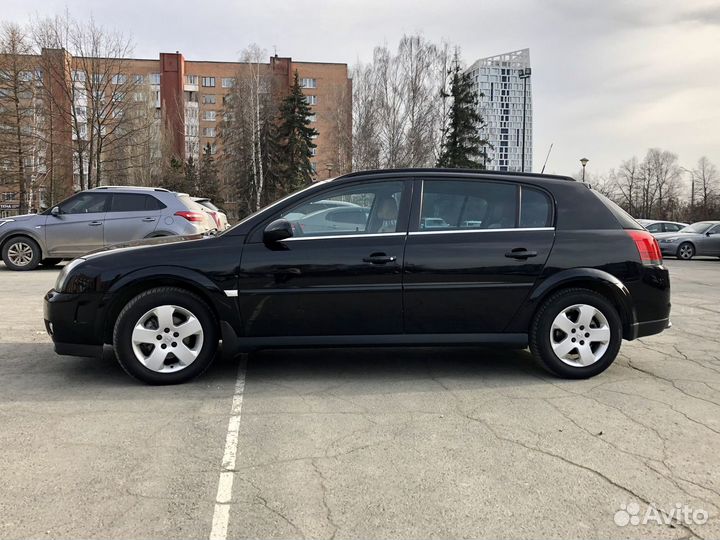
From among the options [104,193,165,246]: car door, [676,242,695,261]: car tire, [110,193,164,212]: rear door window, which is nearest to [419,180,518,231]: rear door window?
[104,193,165,246]: car door

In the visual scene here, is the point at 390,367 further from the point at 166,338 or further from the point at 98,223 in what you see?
the point at 98,223

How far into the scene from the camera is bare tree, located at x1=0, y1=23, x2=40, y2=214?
29.8 metres

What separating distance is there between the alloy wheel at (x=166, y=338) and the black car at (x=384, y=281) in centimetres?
1

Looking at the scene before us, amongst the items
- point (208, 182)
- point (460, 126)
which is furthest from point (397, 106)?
point (208, 182)

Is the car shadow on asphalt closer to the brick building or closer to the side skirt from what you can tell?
the side skirt

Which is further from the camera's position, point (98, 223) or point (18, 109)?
point (18, 109)

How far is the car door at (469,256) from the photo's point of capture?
4.53 metres

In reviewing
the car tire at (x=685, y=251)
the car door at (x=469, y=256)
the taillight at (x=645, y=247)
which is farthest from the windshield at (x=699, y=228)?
the car door at (x=469, y=256)

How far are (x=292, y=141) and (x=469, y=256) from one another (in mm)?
46800

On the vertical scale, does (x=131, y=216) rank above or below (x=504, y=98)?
below

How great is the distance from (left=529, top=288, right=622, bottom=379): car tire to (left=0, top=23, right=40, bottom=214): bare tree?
1262 inches

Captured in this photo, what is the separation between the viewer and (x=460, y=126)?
42656 millimetres

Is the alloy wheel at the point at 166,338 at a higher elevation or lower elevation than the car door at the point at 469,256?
lower

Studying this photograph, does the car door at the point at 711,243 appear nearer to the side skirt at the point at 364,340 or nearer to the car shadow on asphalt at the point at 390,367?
the car shadow on asphalt at the point at 390,367
